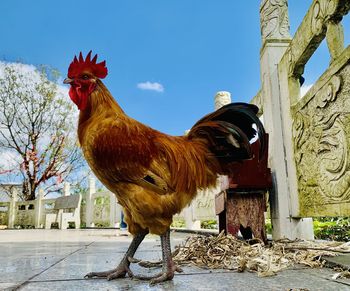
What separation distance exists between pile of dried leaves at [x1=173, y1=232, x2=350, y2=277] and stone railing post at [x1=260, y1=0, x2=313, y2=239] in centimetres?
67

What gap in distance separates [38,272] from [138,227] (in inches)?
29.2

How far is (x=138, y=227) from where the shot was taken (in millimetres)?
2383

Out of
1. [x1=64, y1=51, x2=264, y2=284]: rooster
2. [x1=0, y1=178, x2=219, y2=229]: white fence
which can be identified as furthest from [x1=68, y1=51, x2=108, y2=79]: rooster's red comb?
[x1=0, y1=178, x2=219, y2=229]: white fence

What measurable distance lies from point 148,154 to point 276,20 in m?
2.78

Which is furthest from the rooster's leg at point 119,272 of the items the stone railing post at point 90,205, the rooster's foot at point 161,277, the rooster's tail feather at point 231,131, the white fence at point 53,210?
the stone railing post at point 90,205

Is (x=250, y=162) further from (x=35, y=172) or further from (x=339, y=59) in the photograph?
(x=35, y=172)

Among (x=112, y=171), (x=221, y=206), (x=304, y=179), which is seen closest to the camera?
(x=112, y=171)

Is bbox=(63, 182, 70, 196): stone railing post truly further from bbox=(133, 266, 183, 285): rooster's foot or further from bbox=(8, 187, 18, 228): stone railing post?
bbox=(133, 266, 183, 285): rooster's foot

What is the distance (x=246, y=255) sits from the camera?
8.82ft

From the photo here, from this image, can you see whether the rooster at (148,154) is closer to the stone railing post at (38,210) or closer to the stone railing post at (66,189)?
the stone railing post at (38,210)

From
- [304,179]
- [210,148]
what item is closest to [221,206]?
[304,179]

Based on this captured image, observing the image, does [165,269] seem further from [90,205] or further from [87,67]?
[90,205]

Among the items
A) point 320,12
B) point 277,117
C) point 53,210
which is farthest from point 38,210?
point 320,12

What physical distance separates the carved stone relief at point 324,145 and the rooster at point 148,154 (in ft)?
2.31
